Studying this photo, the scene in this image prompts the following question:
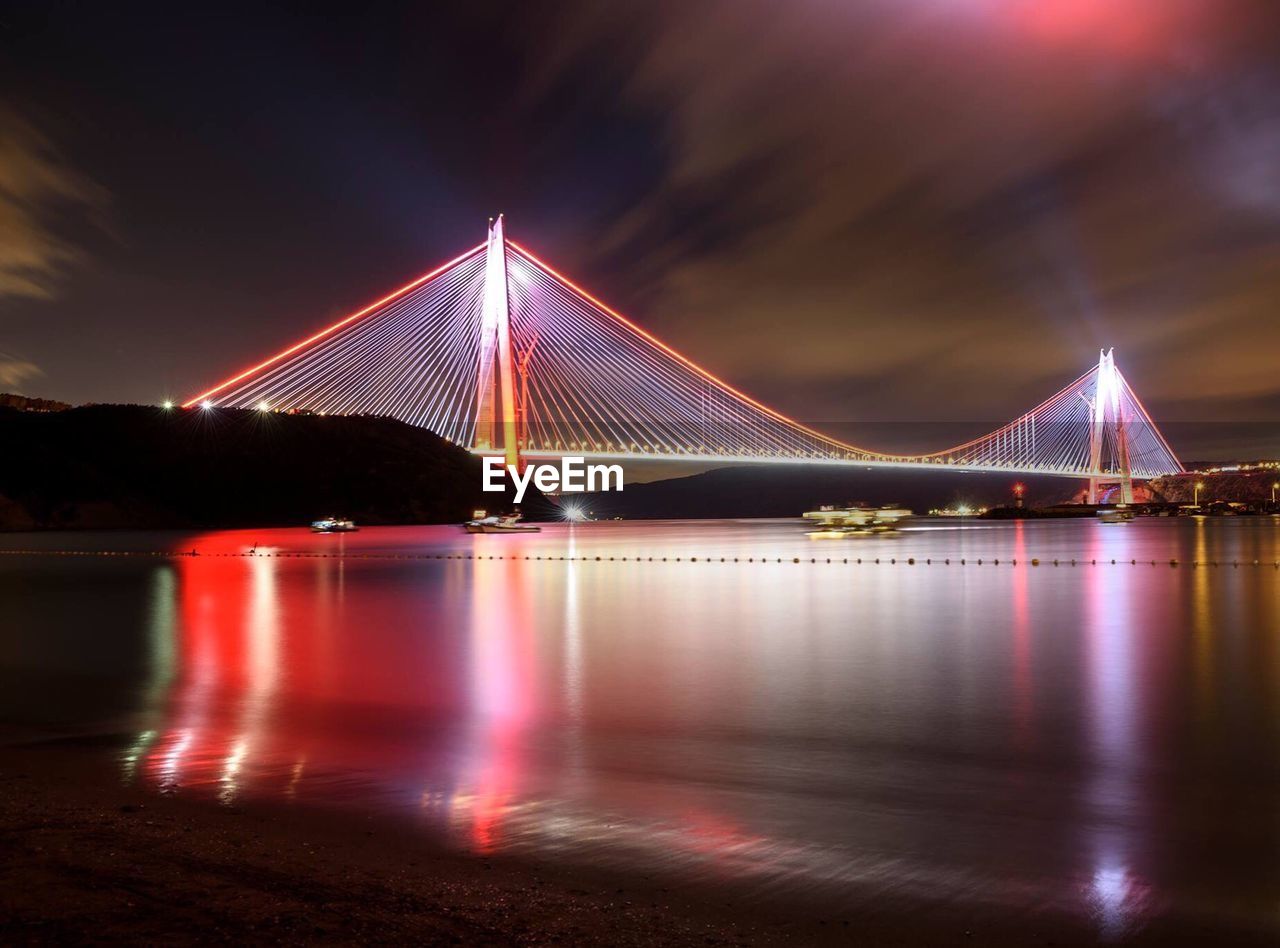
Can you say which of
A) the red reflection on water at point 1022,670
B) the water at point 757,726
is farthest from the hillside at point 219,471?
the red reflection on water at point 1022,670

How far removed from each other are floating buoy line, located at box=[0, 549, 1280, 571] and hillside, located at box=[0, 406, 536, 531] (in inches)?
1657

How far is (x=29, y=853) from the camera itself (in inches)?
168

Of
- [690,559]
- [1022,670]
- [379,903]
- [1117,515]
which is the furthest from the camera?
[1117,515]

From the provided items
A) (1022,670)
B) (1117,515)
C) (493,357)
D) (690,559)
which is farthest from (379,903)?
(1117,515)

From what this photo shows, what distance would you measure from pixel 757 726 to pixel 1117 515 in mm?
97569

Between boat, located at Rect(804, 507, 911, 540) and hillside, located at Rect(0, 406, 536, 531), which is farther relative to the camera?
hillside, located at Rect(0, 406, 536, 531)

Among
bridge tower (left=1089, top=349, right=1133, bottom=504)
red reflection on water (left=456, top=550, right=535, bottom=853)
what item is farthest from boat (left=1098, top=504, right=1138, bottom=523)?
red reflection on water (left=456, top=550, right=535, bottom=853)

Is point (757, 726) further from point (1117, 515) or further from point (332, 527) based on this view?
point (1117, 515)

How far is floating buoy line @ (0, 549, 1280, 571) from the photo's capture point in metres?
28.6

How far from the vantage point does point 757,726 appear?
761cm

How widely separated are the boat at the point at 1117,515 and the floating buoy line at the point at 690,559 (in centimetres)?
6342

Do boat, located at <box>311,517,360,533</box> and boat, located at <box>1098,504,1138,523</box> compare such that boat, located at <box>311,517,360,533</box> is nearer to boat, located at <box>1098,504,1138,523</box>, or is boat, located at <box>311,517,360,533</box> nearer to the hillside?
the hillside

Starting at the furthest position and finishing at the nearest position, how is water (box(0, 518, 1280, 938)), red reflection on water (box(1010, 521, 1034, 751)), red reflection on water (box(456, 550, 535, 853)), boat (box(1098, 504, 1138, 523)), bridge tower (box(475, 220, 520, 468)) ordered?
boat (box(1098, 504, 1138, 523)) → bridge tower (box(475, 220, 520, 468)) → red reflection on water (box(1010, 521, 1034, 751)) → red reflection on water (box(456, 550, 535, 853)) → water (box(0, 518, 1280, 938))

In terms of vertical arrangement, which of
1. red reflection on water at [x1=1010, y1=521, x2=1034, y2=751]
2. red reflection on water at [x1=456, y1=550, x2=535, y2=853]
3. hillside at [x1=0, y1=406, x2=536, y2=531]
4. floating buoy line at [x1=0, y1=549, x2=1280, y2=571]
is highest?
hillside at [x1=0, y1=406, x2=536, y2=531]
